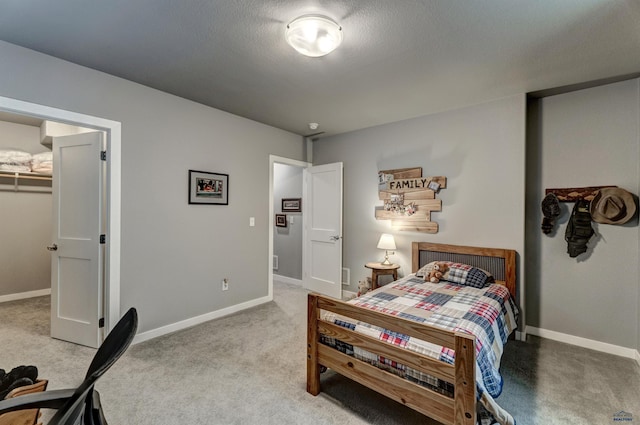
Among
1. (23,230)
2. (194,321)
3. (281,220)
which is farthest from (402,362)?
(23,230)

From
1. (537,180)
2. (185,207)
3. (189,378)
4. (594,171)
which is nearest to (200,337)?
(189,378)

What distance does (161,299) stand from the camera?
3.10m

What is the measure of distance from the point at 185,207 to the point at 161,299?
1004 millimetres

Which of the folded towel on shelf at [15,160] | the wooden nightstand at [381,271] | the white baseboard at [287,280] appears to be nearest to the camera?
the wooden nightstand at [381,271]

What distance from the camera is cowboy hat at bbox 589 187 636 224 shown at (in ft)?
8.71

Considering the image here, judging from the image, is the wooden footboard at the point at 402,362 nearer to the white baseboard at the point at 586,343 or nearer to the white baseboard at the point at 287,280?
the white baseboard at the point at 586,343

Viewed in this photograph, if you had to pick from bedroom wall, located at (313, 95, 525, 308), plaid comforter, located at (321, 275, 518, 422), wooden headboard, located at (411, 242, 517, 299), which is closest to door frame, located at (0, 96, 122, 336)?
plaid comforter, located at (321, 275, 518, 422)

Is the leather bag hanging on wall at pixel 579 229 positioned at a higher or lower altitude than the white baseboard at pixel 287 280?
higher

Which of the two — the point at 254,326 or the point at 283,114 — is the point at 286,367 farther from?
the point at 283,114

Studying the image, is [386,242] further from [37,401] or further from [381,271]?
[37,401]

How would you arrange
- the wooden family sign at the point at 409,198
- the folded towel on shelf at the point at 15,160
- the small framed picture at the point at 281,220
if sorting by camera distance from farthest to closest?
the small framed picture at the point at 281,220 → the folded towel on shelf at the point at 15,160 → the wooden family sign at the point at 409,198

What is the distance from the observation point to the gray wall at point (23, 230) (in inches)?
164

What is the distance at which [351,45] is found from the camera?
2.18m

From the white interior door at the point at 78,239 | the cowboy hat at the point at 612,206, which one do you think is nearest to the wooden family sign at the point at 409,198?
the cowboy hat at the point at 612,206
